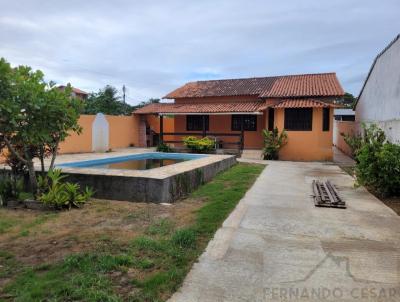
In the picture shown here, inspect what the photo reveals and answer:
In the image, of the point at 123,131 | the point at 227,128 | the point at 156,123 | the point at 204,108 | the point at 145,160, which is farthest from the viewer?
the point at 156,123

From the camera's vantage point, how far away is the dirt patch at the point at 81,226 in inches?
177

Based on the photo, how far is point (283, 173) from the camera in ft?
41.2

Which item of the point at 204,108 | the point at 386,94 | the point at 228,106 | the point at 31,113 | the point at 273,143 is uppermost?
the point at 228,106

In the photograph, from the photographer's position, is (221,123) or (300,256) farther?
(221,123)

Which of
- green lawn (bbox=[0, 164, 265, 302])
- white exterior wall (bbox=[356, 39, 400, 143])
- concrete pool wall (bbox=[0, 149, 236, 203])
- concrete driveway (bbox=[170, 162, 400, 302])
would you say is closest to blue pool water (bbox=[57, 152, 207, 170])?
concrete pool wall (bbox=[0, 149, 236, 203])

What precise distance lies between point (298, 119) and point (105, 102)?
80.6 feet

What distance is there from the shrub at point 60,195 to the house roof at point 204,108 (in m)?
15.0

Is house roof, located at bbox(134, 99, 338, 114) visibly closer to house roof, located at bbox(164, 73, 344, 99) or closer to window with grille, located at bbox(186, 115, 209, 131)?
house roof, located at bbox(164, 73, 344, 99)

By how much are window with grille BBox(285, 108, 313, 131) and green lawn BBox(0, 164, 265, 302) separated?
14.1 m

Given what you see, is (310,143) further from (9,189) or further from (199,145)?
(9,189)

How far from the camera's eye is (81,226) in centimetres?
556

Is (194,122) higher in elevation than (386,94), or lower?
lower

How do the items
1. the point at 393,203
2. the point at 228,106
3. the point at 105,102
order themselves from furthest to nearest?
the point at 105,102 → the point at 228,106 → the point at 393,203

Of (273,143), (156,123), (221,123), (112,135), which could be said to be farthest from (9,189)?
(156,123)
